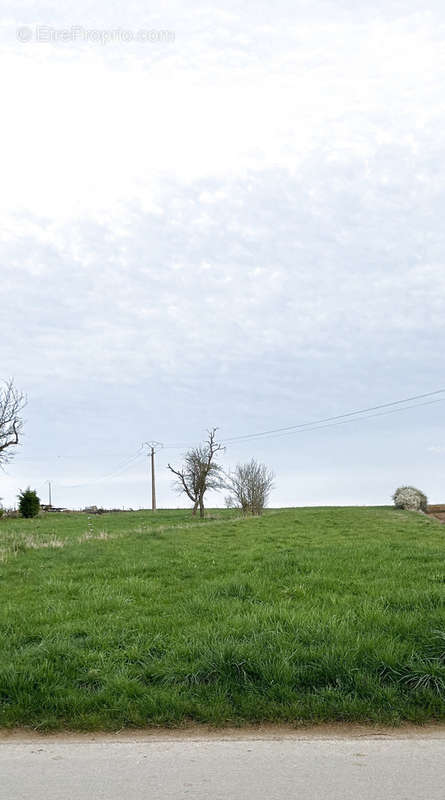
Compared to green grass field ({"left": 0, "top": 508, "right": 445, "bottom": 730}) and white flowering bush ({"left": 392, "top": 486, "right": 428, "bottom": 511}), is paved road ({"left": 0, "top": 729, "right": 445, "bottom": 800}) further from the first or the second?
white flowering bush ({"left": 392, "top": 486, "right": 428, "bottom": 511})

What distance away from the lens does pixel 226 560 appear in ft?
39.1

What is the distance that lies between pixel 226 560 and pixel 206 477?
2873cm

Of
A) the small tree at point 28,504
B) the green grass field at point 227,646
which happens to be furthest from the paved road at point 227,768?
the small tree at point 28,504

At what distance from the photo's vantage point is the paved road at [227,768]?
3.79 metres

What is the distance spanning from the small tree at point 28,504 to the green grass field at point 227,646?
3422cm

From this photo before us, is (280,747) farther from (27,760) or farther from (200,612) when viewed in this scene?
(200,612)

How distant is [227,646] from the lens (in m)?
6.05

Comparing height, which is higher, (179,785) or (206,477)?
(206,477)

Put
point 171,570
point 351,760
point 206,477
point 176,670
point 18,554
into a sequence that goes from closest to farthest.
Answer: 1. point 351,760
2. point 176,670
3. point 171,570
4. point 18,554
5. point 206,477

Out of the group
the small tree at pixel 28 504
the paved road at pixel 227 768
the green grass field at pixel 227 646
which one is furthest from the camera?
the small tree at pixel 28 504

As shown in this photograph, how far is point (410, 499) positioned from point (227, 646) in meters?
42.4

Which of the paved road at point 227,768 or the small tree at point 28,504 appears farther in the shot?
the small tree at point 28,504

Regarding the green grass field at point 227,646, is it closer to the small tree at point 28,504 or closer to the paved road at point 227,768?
the paved road at point 227,768

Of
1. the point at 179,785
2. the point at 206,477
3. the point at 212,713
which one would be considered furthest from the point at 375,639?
the point at 206,477
